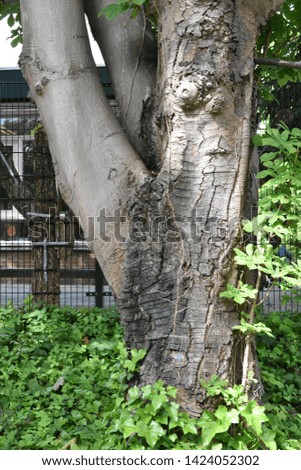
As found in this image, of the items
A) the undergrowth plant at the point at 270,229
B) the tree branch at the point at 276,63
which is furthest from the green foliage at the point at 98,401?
the tree branch at the point at 276,63

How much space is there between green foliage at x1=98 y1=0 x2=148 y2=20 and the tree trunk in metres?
0.18

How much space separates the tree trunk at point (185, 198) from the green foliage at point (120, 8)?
0.18 m

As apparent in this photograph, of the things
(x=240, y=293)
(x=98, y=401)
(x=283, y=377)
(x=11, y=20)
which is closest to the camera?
(x=240, y=293)

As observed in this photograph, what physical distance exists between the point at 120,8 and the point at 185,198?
1313 mm

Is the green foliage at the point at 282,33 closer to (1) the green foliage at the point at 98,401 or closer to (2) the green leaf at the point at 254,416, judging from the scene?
(1) the green foliage at the point at 98,401

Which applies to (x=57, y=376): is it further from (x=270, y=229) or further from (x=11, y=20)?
(x=11, y=20)

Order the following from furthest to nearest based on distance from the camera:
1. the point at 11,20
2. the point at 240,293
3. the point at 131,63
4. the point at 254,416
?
the point at 11,20 < the point at 131,63 < the point at 240,293 < the point at 254,416

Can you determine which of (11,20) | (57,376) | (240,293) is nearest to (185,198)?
(240,293)

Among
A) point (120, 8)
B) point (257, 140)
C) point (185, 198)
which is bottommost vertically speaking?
point (185, 198)

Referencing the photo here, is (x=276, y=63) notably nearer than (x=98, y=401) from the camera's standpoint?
Yes

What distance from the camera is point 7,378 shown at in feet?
17.4

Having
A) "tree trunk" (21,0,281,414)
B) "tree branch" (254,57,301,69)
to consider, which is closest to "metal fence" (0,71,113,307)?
"tree trunk" (21,0,281,414)

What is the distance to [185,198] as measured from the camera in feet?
12.9

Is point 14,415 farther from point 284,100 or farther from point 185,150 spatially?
point 284,100
